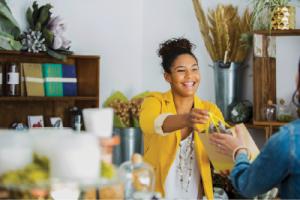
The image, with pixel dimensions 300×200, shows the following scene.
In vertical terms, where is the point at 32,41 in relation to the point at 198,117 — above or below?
above

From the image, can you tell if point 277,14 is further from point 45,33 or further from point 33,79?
point 33,79

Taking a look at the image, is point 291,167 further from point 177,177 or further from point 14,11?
point 14,11

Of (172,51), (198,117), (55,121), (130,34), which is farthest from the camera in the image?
(130,34)

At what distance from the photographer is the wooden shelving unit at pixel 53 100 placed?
153 inches

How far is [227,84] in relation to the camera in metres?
3.73

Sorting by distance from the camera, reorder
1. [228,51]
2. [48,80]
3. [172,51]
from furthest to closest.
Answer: [48,80]
[228,51]
[172,51]

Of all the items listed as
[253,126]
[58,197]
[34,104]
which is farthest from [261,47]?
[58,197]

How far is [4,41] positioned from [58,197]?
208 cm

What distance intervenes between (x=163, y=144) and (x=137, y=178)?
0.93 m

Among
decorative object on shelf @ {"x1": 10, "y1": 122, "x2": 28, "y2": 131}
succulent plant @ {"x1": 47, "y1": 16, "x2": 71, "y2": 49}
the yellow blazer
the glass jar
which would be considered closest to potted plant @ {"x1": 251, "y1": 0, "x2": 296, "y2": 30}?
the yellow blazer

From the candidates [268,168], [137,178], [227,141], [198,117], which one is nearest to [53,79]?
[198,117]

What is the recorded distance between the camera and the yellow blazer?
230 cm

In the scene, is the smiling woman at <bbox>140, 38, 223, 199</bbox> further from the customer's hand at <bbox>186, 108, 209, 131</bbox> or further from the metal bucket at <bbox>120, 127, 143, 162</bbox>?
the metal bucket at <bbox>120, 127, 143, 162</bbox>

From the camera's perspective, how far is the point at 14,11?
3994 millimetres
